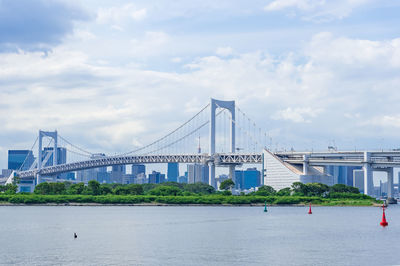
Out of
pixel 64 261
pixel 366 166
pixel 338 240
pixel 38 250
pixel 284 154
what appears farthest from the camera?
pixel 284 154

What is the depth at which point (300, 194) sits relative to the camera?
91375 mm

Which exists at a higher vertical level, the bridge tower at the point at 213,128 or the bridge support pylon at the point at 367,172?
the bridge tower at the point at 213,128

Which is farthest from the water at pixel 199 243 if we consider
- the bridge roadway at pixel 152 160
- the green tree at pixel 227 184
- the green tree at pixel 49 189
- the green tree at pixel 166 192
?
the bridge roadway at pixel 152 160

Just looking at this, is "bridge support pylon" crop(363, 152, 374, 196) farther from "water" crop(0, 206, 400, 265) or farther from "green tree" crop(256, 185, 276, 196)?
"water" crop(0, 206, 400, 265)

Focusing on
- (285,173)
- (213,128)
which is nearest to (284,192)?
(285,173)

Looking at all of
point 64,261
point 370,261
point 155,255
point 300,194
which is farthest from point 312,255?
point 300,194

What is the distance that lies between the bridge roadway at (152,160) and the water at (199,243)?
51.4 metres

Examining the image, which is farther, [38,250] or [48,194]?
[48,194]

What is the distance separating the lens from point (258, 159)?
343ft

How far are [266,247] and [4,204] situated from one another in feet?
212

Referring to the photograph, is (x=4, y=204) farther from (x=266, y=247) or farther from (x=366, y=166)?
(x=266, y=247)

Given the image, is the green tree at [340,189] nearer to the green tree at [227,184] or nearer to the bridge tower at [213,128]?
the green tree at [227,184]

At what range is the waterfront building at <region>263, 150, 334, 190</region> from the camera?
96463mm

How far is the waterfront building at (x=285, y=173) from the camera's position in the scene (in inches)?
3798
